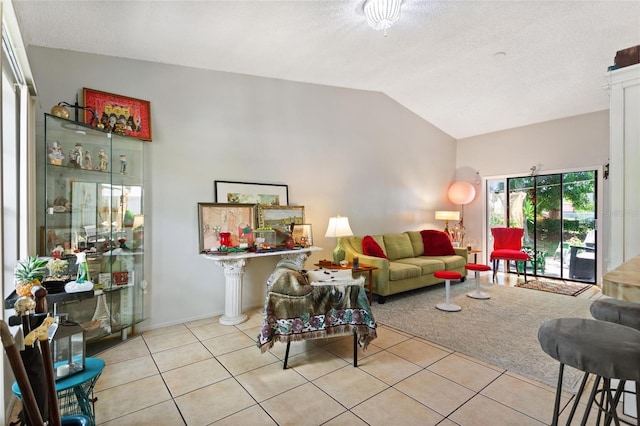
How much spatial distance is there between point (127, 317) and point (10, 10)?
2665 millimetres

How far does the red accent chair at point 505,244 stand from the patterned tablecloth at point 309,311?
413cm

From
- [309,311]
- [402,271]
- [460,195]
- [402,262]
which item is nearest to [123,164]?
[309,311]

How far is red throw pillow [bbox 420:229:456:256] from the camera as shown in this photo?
5.61 metres

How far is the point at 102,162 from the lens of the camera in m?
3.04

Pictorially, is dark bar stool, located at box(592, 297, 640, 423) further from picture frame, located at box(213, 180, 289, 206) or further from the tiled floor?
picture frame, located at box(213, 180, 289, 206)

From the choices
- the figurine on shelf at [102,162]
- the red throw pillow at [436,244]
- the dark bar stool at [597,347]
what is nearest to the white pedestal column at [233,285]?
the figurine on shelf at [102,162]

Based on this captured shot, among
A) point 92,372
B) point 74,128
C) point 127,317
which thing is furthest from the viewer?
point 127,317

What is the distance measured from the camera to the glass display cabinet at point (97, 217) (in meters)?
2.70

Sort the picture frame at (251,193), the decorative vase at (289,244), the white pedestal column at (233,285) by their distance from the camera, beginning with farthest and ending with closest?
the decorative vase at (289,244)
the picture frame at (251,193)
the white pedestal column at (233,285)

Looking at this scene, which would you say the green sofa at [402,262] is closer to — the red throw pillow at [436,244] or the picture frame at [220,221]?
the red throw pillow at [436,244]

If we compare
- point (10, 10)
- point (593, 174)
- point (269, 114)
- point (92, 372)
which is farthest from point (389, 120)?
point (92, 372)

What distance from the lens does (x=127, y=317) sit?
3215mm

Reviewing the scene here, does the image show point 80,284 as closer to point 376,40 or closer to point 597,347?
point 597,347

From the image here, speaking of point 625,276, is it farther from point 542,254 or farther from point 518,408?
point 542,254
